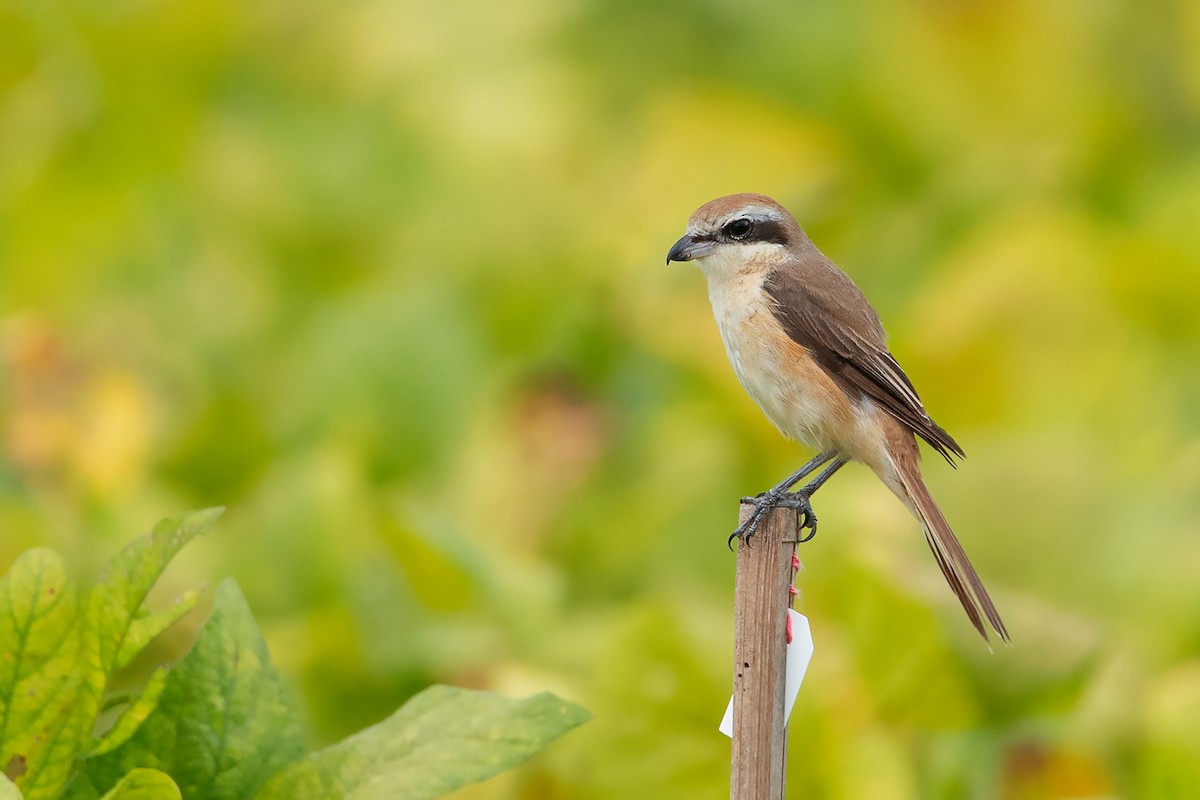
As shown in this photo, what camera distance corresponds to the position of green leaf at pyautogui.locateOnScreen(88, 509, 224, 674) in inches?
75.2

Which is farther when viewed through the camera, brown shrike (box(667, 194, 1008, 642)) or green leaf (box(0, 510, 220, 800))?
brown shrike (box(667, 194, 1008, 642))

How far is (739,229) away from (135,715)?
4.76 feet

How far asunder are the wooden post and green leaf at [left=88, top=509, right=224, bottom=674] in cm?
68

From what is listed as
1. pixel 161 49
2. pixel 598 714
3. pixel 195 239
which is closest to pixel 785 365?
pixel 598 714

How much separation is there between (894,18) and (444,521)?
3.99 meters

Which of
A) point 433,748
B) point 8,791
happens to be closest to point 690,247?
point 433,748

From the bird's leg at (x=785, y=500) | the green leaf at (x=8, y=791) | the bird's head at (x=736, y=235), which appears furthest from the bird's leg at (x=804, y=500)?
the green leaf at (x=8, y=791)

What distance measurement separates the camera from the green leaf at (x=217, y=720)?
2000 millimetres

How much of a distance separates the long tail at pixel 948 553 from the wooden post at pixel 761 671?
17.2 inches

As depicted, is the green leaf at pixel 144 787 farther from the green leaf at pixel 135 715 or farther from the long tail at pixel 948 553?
the long tail at pixel 948 553

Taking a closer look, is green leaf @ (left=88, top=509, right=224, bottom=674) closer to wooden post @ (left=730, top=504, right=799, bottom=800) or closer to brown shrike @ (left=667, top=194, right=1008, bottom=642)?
wooden post @ (left=730, top=504, right=799, bottom=800)

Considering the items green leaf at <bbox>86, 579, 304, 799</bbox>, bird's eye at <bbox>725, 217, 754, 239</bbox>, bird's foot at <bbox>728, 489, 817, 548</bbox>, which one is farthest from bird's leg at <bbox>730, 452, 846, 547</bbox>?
green leaf at <bbox>86, 579, 304, 799</bbox>

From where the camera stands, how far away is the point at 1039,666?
2959 mm

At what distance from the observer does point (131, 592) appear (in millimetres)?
1922
